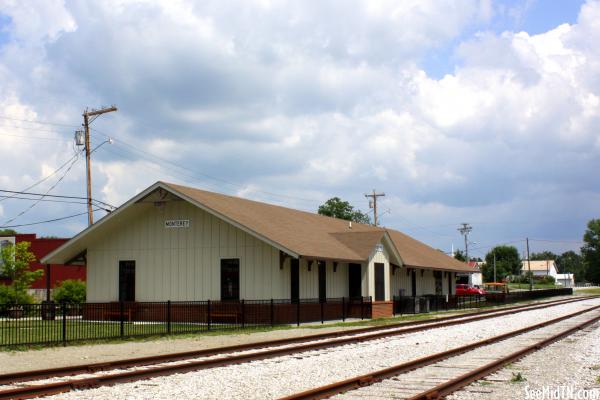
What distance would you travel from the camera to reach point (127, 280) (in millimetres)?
31562

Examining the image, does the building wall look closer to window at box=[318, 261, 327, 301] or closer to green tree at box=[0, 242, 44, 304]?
window at box=[318, 261, 327, 301]

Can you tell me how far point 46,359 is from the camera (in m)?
16.3

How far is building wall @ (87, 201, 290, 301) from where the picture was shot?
95.5ft

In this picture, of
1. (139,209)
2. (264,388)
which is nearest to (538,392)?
(264,388)

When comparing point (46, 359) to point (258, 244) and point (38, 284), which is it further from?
point (38, 284)

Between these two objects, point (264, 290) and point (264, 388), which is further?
point (264, 290)

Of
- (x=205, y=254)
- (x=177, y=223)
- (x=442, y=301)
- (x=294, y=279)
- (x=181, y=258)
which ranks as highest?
(x=177, y=223)

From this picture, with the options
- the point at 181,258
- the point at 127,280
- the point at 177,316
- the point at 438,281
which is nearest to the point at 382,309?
the point at 181,258

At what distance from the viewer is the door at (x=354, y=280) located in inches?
1391

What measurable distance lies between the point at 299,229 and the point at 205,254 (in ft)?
19.6

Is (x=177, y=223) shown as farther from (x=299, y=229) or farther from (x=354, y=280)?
(x=354, y=280)

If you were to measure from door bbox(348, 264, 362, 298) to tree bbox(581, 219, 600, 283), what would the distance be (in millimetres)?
126579

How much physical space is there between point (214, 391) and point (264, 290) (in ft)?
57.7

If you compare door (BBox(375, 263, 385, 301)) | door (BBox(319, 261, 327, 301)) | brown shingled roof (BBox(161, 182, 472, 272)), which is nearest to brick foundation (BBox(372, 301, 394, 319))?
door (BBox(375, 263, 385, 301))
